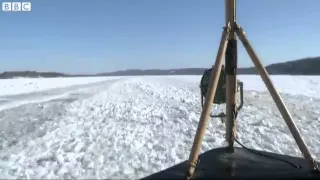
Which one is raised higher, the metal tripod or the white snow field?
the metal tripod

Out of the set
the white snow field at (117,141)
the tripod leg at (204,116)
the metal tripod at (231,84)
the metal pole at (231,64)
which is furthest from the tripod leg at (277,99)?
the white snow field at (117,141)

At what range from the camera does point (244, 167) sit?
308cm

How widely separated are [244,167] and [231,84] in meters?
0.79

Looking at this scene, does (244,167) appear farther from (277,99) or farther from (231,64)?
(231,64)

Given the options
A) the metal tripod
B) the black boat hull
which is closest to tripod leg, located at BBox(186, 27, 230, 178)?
the metal tripod

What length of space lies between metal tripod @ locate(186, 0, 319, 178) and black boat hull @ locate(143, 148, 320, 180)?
6.9 inches

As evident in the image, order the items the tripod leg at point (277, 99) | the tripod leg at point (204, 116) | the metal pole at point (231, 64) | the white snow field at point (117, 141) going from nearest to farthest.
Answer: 1. the tripod leg at point (204, 116)
2. the tripod leg at point (277, 99)
3. the metal pole at point (231, 64)
4. the white snow field at point (117, 141)

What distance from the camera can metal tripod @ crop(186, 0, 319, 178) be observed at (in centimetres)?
264

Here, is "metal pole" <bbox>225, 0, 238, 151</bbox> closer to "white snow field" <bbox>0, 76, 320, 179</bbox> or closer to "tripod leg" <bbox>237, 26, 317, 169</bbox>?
"tripod leg" <bbox>237, 26, 317, 169</bbox>

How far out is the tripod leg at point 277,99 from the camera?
2746mm

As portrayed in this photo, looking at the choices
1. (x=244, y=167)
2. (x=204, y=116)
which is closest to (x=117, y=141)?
(x=244, y=167)

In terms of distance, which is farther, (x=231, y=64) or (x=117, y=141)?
(x=117, y=141)

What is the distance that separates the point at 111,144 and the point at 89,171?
170cm

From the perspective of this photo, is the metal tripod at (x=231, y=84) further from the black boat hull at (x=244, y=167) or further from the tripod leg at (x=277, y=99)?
the black boat hull at (x=244, y=167)
